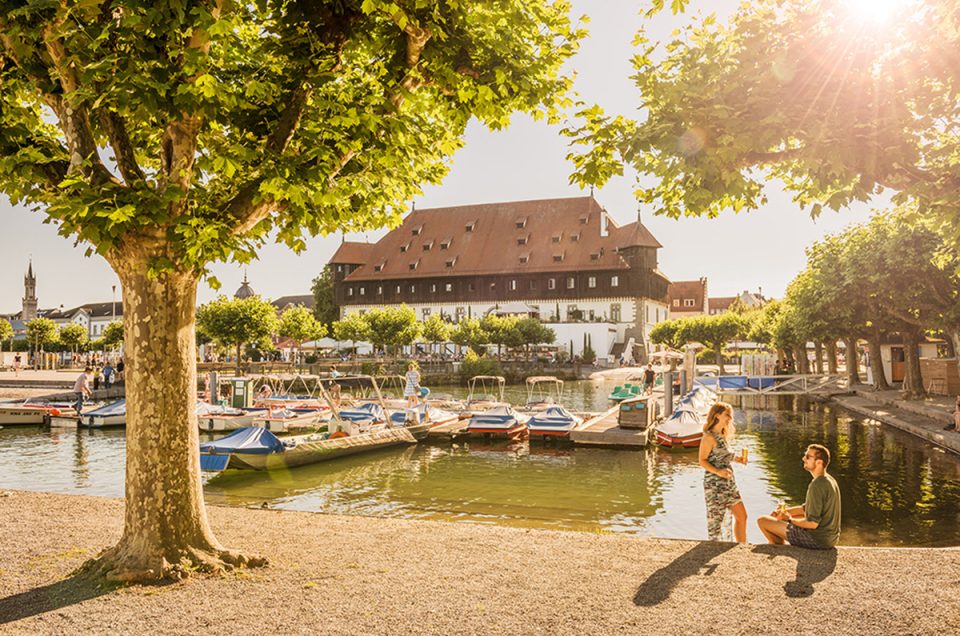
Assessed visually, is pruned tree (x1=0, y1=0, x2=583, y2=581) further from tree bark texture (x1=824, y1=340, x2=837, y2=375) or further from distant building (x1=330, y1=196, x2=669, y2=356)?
distant building (x1=330, y1=196, x2=669, y2=356)

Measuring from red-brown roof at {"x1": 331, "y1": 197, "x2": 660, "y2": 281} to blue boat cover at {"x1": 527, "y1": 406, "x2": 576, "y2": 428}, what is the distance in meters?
54.2

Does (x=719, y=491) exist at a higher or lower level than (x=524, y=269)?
lower

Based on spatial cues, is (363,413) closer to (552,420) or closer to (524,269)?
(552,420)

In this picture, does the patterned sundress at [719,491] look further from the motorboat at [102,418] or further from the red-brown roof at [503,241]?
the red-brown roof at [503,241]

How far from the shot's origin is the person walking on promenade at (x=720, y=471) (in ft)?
26.9

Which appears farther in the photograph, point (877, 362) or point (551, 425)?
point (877, 362)

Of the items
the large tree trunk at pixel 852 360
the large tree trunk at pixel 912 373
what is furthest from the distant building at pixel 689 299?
the large tree trunk at pixel 912 373

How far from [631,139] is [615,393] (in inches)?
1168

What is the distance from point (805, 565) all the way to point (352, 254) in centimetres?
8389

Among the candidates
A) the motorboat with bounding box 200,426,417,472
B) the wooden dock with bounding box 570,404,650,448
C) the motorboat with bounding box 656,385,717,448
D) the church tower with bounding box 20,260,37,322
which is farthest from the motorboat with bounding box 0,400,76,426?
the church tower with bounding box 20,260,37,322

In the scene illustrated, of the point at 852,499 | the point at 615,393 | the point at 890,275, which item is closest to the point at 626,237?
the point at 615,393

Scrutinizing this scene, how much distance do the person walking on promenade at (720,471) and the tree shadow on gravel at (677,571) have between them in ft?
2.30

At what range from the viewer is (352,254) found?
8800 centimetres

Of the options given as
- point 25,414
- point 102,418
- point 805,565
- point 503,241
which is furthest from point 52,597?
point 503,241
